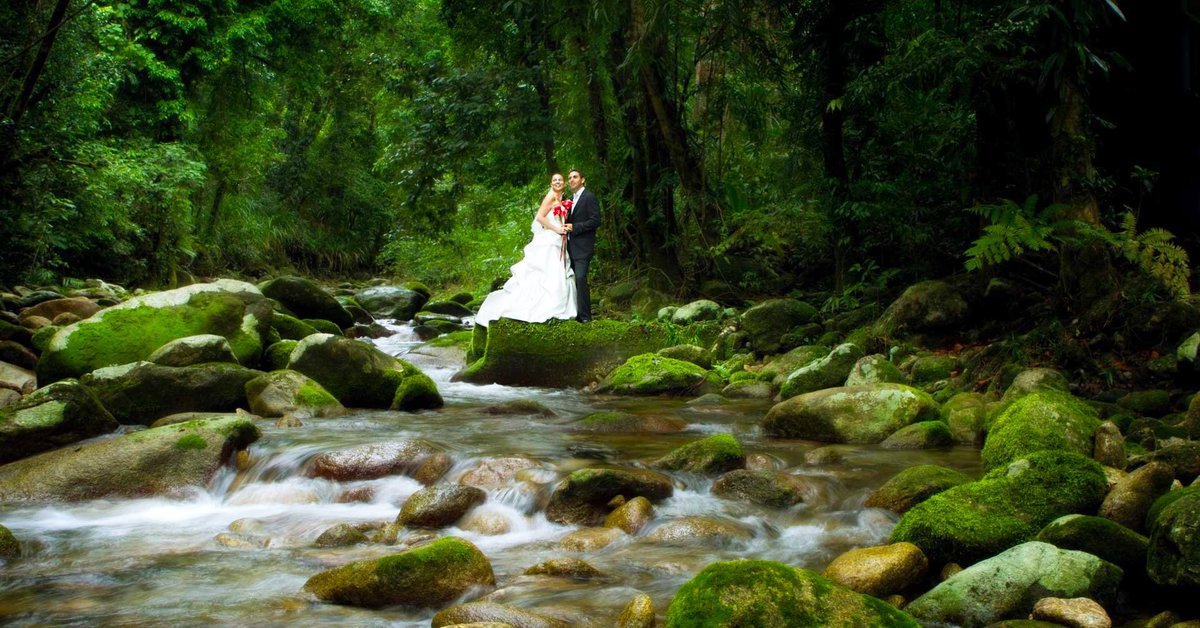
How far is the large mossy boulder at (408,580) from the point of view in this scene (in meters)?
4.26

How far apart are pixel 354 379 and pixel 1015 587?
7.43 m

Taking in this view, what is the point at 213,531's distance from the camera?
575 cm

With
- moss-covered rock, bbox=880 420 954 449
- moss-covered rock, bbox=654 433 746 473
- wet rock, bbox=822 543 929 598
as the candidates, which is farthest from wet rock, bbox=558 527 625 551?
moss-covered rock, bbox=880 420 954 449

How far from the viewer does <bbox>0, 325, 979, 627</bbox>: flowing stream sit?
4324 mm

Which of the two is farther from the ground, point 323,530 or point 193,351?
point 193,351

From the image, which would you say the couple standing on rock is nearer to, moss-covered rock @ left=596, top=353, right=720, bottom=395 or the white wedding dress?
the white wedding dress

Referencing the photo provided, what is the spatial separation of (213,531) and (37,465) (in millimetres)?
Result: 1681

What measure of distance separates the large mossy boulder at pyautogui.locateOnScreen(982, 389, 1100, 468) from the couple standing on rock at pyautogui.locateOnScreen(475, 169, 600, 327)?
690 centimetres

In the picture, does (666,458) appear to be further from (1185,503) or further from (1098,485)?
(1185,503)

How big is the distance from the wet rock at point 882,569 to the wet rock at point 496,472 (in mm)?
2599

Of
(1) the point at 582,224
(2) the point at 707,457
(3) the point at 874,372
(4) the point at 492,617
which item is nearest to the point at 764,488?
(2) the point at 707,457

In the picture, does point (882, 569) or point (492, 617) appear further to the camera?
point (882, 569)

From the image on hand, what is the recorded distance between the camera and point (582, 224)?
12219 mm

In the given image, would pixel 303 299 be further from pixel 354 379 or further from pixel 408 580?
pixel 408 580
